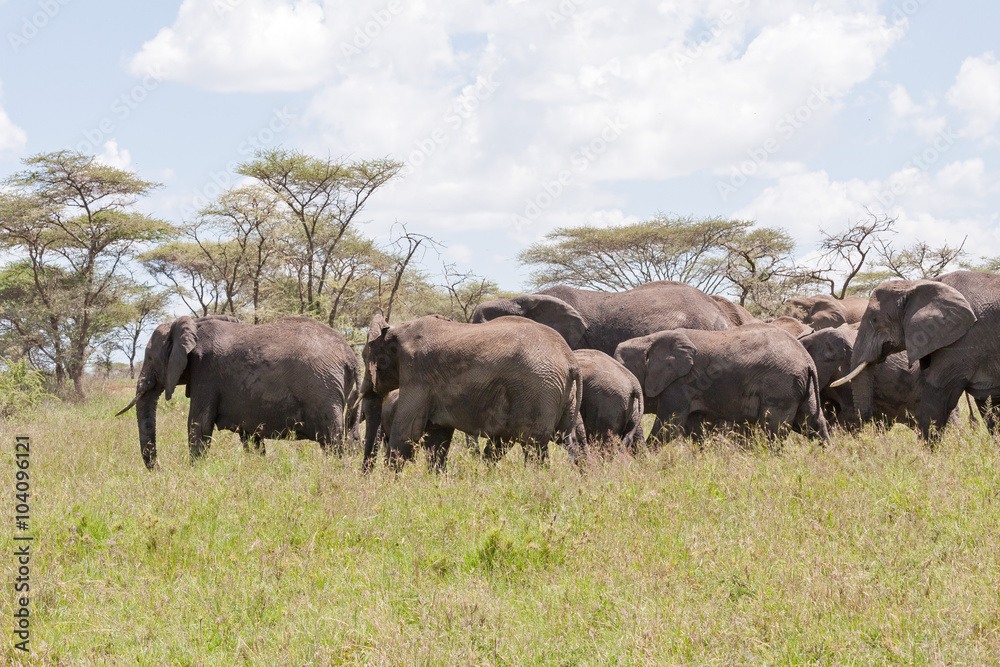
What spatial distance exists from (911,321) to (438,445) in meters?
4.96

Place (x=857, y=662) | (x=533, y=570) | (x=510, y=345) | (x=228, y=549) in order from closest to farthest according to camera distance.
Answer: (x=857, y=662)
(x=533, y=570)
(x=228, y=549)
(x=510, y=345)

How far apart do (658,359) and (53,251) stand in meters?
24.5

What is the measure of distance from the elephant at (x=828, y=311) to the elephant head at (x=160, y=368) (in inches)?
402

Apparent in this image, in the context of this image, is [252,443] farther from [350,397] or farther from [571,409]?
[571,409]

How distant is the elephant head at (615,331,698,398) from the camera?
32.5ft

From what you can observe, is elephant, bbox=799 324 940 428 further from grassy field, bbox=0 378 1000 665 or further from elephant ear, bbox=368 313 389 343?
elephant ear, bbox=368 313 389 343

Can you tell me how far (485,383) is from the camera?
7.69m

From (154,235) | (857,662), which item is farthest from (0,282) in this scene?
(857,662)

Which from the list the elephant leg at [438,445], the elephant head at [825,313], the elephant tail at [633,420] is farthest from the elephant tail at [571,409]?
the elephant head at [825,313]

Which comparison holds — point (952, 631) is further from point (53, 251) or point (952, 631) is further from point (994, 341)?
point (53, 251)

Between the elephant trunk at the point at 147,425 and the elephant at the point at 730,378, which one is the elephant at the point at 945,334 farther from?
the elephant trunk at the point at 147,425

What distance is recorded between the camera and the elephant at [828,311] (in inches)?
618

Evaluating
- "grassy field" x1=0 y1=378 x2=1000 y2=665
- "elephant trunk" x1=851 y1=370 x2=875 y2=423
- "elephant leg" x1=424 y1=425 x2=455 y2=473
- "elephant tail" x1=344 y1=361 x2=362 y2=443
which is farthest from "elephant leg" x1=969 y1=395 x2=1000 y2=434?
"elephant tail" x1=344 y1=361 x2=362 y2=443

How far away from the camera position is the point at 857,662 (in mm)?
4004
